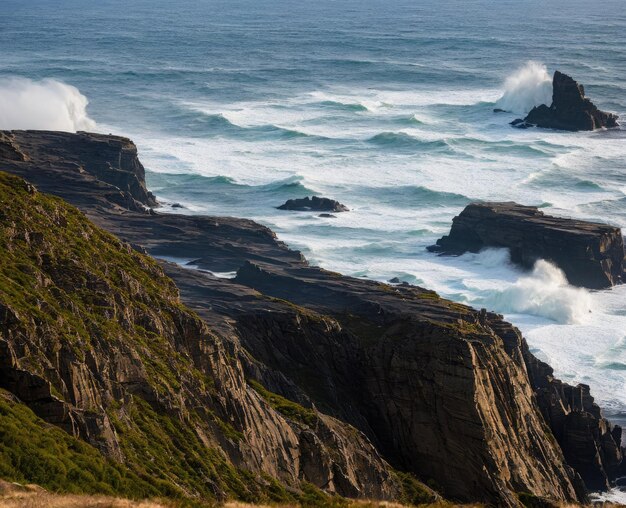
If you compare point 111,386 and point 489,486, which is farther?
point 489,486

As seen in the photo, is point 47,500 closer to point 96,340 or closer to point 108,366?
point 108,366

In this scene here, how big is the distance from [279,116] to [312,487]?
122 metres

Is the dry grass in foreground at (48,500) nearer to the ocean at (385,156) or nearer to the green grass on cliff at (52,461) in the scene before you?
the green grass on cliff at (52,461)

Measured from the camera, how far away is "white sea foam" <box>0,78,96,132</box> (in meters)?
144

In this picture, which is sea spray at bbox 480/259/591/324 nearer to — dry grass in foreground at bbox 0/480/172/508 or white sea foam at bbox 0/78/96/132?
dry grass in foreground at bbox 0/480/172/508

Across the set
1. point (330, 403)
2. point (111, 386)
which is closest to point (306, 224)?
point (330, 403)

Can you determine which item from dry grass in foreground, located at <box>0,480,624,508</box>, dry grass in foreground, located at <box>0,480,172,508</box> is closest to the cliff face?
dry grass in foreground, located at <box>0,480,624,508</box>

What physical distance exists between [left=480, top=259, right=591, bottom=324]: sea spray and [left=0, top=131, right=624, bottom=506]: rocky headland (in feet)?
62.7

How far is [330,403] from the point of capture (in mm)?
51625

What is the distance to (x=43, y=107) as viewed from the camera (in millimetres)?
150500

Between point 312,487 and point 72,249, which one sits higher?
point 72,249

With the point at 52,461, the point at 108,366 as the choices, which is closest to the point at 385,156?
the point at 108,366

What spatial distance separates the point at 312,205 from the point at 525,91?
6859 centimetres

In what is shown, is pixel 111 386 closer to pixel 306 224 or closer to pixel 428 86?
pixel 306 224
